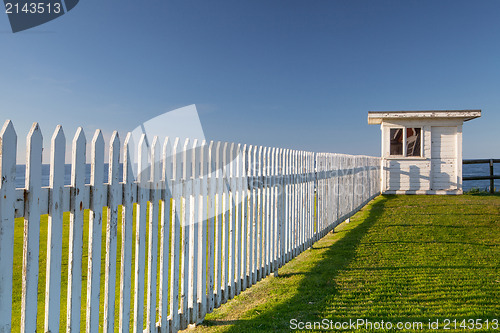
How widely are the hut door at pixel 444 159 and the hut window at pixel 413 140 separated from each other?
599 millimetres

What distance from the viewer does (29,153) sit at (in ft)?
6.81

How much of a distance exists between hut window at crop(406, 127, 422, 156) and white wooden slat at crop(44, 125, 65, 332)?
51.9 feet

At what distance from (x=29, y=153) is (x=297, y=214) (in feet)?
15.6

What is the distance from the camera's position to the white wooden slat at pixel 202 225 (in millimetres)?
3600

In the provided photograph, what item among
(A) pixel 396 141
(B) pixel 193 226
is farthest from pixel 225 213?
(A) pixel 396 141

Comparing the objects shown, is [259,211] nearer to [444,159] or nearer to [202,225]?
[202,225]

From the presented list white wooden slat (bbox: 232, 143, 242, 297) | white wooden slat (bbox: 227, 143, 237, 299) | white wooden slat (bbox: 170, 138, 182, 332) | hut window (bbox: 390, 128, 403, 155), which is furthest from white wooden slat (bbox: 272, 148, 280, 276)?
hut window (bbox: 390, 128, 403, 155)

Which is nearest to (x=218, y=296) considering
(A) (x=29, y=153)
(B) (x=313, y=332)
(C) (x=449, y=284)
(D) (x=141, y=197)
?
(B) (x=313, y=332)

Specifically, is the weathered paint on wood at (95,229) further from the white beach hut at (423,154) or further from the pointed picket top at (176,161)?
the white beach hut at (423,154)

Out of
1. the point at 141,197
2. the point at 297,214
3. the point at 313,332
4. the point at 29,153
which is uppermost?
the point at 29,153

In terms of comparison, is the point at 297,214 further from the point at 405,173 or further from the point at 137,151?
the point at 405,173

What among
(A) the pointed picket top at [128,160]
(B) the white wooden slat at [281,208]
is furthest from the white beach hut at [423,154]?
(A) the pointed picket top at [128,160]

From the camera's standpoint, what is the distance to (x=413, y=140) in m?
15.9

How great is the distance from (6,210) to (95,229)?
588 millimetres
